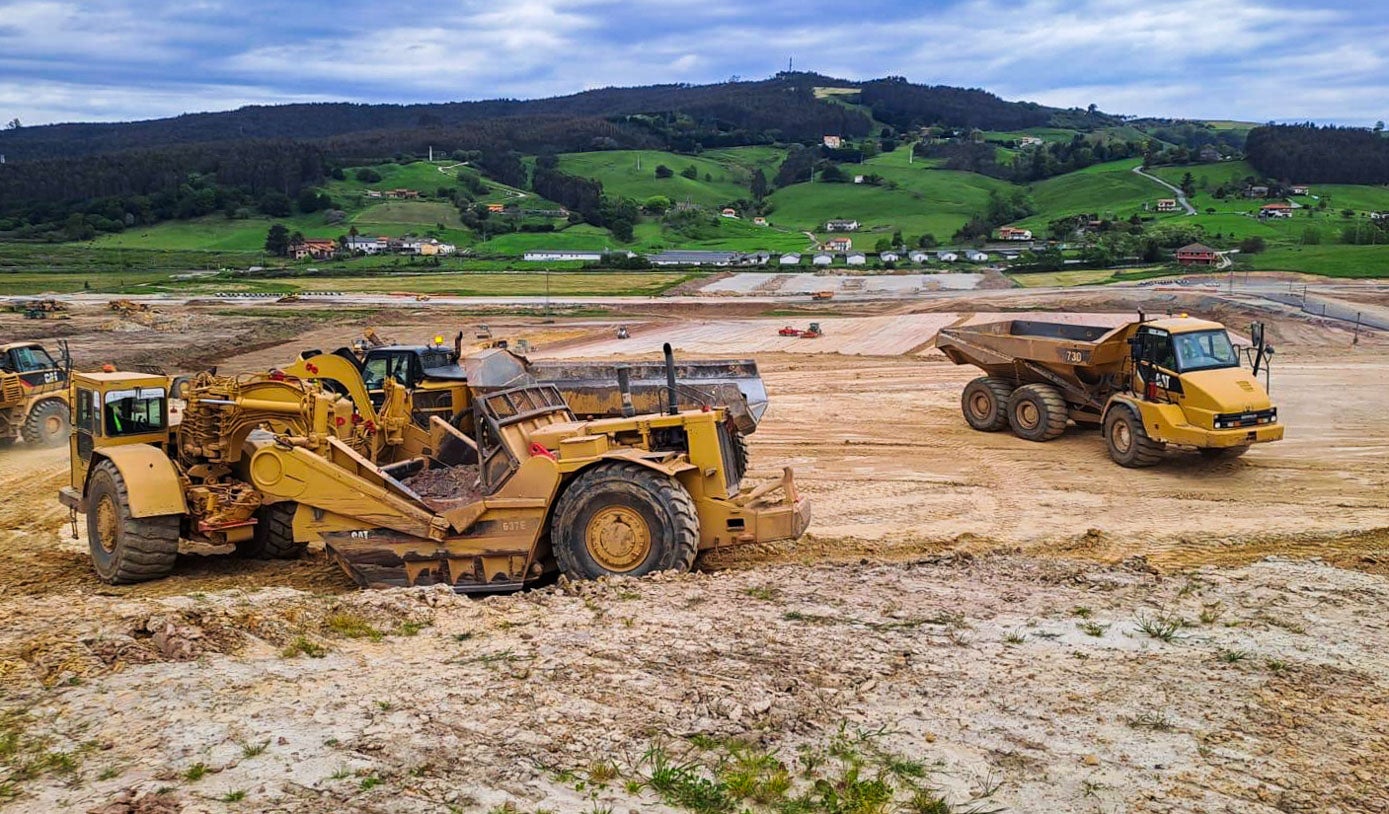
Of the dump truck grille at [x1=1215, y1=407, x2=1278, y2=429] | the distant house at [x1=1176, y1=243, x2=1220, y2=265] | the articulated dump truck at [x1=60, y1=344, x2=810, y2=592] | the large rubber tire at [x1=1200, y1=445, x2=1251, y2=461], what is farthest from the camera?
the distant house at [x1=1176, y1=243, x2=1220, y2=265]

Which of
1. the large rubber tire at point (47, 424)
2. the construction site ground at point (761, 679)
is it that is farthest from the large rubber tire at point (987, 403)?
the large rubber tire at point (47, 424)

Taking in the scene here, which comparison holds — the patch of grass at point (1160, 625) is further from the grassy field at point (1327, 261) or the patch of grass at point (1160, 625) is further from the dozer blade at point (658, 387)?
the grassy field at point (1327, 261)

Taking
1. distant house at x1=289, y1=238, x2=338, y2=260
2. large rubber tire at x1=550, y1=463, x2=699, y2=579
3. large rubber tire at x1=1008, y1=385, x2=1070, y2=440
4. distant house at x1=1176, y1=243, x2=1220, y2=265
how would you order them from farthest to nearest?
1. distant house at x1=289, y1=238, x2=338, y2=260
2. distant house at x1=1176, y1=243, x2=1220, y2=265
3. large rubber tire at x1=1008, y1=385, x2=1070, y2=440
4. large rubber tire at x1=550, y1=463, x2=699, y2=579

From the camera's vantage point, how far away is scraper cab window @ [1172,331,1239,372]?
573 inches

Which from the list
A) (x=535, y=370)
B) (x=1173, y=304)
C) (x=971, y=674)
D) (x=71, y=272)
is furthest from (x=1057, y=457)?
(x=71, y=272)

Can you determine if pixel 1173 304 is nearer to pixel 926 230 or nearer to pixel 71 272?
pixel 926 230

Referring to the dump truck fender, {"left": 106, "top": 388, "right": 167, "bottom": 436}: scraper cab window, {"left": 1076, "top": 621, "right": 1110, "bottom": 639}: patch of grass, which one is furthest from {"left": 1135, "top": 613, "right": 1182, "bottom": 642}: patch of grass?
{"left": 106, "top": 388, "right": 167, "bottom": 436}: scraper cab window

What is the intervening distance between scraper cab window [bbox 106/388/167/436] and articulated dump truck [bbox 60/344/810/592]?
0.05 ft

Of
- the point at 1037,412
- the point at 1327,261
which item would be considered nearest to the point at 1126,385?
the point at 1037,412

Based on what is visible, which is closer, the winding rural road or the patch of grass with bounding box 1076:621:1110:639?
the patch of grass with bounding box 1076:621:1110:639

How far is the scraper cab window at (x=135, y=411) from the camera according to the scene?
10656mm

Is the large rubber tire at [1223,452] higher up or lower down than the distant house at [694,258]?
lower down

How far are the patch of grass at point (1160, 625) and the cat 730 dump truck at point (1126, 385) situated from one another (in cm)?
716

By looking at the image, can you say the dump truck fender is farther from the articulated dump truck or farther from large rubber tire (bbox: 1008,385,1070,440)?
large rubber tire (bbox: 1008,385,1070,440)
